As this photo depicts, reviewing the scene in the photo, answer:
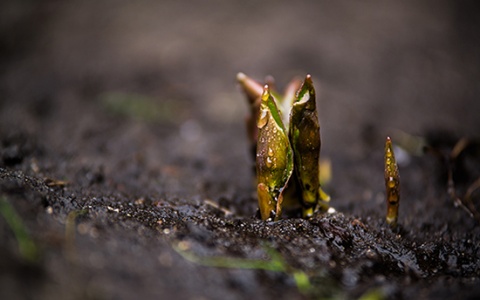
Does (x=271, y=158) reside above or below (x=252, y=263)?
above

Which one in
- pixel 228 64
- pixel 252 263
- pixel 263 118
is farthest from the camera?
pixel 228 64

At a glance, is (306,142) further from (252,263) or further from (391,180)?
Result: (252,263)

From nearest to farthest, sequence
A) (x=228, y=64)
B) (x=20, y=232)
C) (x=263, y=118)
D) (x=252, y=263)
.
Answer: (x=20, y=232) < (x=252, y=263) < (x=263, y=118) < (x=228, y=64)

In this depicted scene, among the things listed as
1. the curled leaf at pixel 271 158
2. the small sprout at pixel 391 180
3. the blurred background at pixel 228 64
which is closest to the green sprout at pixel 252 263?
the curled leaf at pixel 271 158

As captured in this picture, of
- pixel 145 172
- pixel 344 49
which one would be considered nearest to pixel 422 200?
pixel 145 172

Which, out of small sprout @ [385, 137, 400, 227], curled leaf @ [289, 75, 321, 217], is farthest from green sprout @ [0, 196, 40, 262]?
small sprout @ [385, 137, 400, 227]

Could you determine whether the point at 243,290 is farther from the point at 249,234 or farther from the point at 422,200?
the point at 422,200

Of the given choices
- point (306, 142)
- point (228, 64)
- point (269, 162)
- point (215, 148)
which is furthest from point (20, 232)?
point (228, 64)
